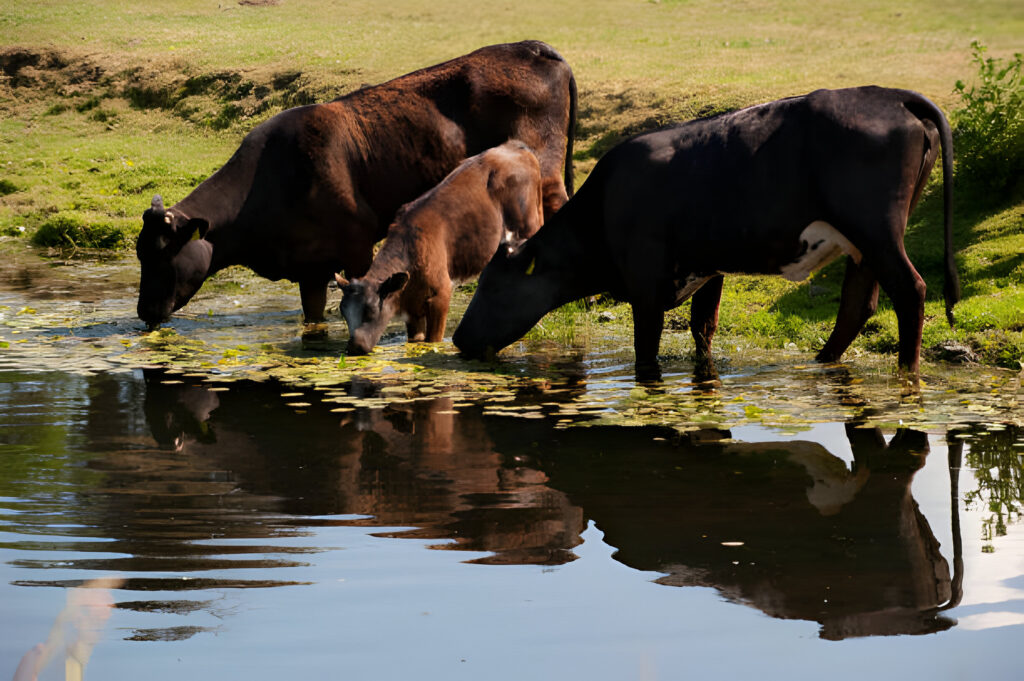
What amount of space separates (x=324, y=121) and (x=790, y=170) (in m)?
4.88

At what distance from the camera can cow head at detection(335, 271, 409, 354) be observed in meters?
9.58

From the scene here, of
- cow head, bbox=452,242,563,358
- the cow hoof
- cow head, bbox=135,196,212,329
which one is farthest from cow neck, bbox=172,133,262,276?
cow head, bbox=452,242,563,358

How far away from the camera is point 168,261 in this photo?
10.9 metres

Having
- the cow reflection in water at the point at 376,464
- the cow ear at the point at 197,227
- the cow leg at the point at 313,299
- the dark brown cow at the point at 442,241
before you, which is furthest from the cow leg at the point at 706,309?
the cow ear at the point at 197,227

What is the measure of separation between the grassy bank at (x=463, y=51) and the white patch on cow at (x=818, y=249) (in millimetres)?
1183

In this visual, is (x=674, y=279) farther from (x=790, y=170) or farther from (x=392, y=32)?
(x=392, y=32)

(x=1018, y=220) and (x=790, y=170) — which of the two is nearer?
(x=790, y=170)

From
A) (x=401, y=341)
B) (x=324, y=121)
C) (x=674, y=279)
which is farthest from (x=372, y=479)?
(x=324, y=121)

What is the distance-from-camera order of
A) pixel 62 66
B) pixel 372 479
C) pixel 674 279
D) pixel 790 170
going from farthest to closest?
pixel 62 66
pixel 674 279
pixel 790 170
pixel 372 479

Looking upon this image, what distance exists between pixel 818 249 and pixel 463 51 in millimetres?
18414

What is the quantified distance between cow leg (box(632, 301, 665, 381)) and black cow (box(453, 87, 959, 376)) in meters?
0.01

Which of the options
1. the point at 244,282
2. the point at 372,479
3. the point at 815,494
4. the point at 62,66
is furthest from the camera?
the point at 62,66

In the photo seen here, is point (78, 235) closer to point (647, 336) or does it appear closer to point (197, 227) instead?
point (197, 227)

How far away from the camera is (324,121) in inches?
446
